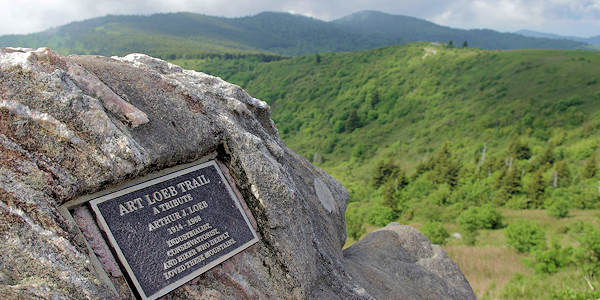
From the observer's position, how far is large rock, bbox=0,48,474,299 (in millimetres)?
3506

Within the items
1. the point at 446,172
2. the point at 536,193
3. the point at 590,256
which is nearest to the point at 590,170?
the point at 536,193

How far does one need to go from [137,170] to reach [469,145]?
255ft

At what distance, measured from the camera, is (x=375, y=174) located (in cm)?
6344

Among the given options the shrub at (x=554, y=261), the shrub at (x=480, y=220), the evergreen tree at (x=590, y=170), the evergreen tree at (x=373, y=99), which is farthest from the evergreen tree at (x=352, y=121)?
the shrub at (x=554, y=261)

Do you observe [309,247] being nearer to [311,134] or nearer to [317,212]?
[317,212]

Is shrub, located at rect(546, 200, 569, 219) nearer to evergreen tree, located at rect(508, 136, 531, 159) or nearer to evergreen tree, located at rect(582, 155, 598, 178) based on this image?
evergreen tree, located at rect(582, 155, 598, 178)

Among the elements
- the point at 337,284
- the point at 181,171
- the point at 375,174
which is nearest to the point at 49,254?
the point at 181,171

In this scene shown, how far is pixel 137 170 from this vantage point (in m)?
4.37

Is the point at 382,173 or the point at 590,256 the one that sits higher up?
the point at 590,256

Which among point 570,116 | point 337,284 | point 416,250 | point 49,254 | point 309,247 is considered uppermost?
point 49,254

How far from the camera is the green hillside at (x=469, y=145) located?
15227 millimetres

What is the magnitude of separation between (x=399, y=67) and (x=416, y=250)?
117 meters

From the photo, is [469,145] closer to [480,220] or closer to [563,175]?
[563,175]

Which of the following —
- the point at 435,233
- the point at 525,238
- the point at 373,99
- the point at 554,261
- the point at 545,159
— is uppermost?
the point at 554,261
